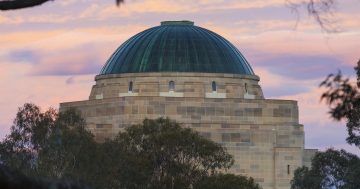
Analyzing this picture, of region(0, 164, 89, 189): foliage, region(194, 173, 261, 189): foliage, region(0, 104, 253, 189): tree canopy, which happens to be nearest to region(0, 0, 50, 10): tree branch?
region(0, 164, 89, 189): foliage

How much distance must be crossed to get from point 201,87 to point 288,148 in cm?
1124

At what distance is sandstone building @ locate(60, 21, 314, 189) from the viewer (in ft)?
483

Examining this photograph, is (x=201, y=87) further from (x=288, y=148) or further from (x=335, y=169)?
(x=335, y=169)

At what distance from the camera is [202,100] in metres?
150

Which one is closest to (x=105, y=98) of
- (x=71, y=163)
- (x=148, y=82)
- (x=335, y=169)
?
(x=148, y=82)

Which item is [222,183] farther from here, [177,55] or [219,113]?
[177,55]

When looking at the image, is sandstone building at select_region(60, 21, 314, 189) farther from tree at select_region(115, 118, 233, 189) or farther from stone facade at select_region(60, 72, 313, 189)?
tree at select_region(115, 118, 233, 189)

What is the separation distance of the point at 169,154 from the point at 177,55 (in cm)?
5097

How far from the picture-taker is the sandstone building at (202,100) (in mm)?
147125

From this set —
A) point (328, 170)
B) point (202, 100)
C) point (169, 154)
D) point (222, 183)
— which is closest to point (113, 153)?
point (169, 154)

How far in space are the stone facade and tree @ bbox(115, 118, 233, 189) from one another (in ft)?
110

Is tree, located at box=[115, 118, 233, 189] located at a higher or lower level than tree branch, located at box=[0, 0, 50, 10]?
higher

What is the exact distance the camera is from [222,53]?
156625mm

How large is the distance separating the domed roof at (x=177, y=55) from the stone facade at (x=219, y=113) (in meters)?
1.48
